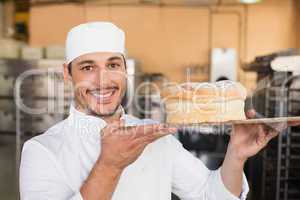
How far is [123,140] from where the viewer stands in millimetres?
960

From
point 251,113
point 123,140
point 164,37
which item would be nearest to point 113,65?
point 123,140

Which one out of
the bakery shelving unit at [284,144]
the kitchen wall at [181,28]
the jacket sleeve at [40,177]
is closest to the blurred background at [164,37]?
the kitchen wall at [181,28]

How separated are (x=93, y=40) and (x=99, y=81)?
0.54ft

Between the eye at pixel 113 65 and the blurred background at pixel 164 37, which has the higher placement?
the blurred background at pixel 164 37

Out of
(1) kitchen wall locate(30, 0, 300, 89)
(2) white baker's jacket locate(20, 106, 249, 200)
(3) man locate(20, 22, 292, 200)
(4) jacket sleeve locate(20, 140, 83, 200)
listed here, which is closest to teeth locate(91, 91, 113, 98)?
(3) man locate(20, 22, 292, 200)

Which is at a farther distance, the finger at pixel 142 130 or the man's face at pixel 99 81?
the man's face at pixel 99 81

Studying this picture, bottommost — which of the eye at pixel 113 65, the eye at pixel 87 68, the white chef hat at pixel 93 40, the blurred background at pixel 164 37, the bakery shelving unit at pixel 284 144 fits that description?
the bakery shelving unit at pixel 284 144

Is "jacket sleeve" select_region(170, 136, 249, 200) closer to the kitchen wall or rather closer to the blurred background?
the blurred background

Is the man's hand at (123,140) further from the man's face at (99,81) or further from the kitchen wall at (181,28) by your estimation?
the kitchen wall at (181,28)

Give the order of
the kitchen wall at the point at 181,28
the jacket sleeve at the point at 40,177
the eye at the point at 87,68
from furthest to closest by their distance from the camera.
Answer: the kitchen wall at the point at 181,28 → the eye at the point at 87,68 → the jacket sleeve at the point at 40,177

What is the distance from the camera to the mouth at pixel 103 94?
1.15 metres

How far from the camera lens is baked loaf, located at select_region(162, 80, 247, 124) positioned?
121 centimetres

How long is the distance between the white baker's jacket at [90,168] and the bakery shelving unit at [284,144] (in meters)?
1.53

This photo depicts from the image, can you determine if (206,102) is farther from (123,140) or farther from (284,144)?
(284,144)
